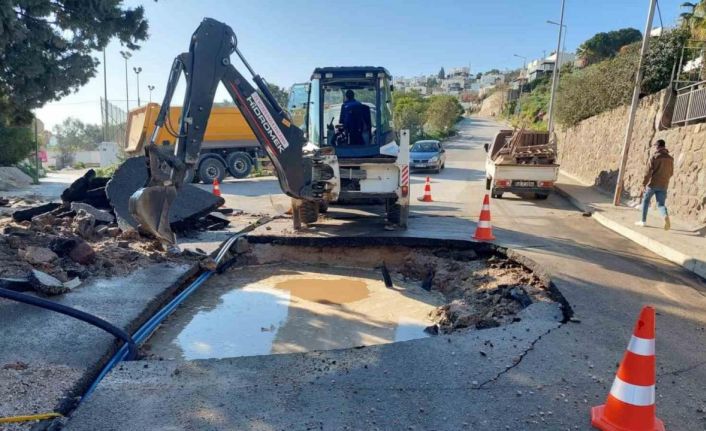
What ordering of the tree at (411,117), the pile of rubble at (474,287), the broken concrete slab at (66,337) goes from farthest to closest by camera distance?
the tree at (411,117) → the pile of rubble at (474,287) → the broken concrete slab at (66,337)

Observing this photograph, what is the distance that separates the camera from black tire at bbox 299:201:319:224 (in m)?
8.51

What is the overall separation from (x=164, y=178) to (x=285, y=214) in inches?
208

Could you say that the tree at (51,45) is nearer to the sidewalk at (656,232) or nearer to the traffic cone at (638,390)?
the traffic cone at (638,390)

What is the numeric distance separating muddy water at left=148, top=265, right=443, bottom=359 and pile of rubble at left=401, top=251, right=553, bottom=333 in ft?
0.96

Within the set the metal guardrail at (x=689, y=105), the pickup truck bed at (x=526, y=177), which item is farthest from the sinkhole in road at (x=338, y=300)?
the metal guardrail at (x=689, y=105)

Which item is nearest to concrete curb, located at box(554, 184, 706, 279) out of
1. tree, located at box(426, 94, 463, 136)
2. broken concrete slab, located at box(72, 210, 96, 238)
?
broken concrete slab, located at box(72, 210, 96, 238)

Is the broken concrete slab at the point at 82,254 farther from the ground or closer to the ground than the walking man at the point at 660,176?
closer to the ground

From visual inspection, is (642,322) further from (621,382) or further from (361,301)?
(361,301)

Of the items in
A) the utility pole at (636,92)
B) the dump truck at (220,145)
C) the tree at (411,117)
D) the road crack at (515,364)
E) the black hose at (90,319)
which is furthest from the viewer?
the tree at (411,117)

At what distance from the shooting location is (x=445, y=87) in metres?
161

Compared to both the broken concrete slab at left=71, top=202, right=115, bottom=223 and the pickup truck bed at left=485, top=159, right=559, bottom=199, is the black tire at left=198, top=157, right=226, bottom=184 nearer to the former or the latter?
the broken concrete slab at left=71, top=202, right=115, bottom=223

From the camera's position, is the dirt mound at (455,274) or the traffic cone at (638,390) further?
the dirt mound at (455,274)

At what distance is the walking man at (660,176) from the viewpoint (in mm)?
8836

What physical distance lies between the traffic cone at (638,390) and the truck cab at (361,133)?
548 cm
